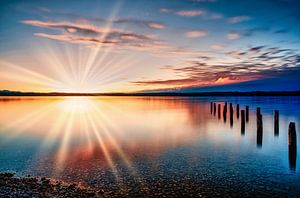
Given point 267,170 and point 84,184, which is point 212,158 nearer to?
point 267,170

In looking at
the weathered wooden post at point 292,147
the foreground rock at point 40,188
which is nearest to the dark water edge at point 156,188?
the foreground rock at point 40,188

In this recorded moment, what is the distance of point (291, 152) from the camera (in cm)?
1560

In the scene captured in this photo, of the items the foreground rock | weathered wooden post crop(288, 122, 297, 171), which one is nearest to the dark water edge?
the foreground rock

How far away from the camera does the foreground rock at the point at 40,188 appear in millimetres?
9242

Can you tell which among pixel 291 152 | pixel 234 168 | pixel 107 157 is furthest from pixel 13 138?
pixel 291 152

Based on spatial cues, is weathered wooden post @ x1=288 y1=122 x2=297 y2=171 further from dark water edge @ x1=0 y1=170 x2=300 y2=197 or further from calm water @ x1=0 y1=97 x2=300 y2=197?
dark water edge @ x1=0 y1=170 x2=300 y2=197

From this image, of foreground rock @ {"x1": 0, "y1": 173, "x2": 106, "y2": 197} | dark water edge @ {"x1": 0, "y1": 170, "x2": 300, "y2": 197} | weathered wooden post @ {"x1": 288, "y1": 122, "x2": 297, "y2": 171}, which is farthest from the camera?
weathered wooden post @ {"x1": 288, "y1": 122, "x2": 297, "y2": 171}

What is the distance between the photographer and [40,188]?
32.4 ft

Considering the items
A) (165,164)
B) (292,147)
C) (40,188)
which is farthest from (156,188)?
(292,147)

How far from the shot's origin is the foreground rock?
9242mm

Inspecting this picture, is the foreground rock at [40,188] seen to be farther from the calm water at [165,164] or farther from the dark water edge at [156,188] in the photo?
the calm water at [165,164]

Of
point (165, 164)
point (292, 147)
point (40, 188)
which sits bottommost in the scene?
point (165, 164)

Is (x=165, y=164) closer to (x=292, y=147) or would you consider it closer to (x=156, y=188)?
(x=156, y=188)

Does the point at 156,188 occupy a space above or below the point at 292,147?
below
